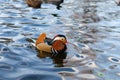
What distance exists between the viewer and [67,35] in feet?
46.2

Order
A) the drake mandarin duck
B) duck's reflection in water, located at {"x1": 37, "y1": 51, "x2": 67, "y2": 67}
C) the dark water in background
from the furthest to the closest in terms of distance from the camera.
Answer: the drake mandarin duck, duck's reflection in water, located at {"x1": 37, "y1": 51, "x2": 67, "y2": 67}, the dark water in background

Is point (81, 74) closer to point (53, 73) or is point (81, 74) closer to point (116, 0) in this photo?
point (53, 73)

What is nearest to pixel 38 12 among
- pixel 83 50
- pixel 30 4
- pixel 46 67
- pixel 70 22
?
pixel 30 4

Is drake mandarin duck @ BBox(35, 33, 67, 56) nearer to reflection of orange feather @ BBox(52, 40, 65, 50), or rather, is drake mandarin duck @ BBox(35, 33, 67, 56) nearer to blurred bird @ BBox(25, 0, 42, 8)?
reflection of orange feather @ BBox(52, 40, 65, 50)

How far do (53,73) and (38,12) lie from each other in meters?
9.30

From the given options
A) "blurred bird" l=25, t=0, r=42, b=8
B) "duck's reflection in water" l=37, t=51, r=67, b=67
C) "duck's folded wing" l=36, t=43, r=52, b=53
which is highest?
"blurred bird" l=25, t=0, r=42, b=8

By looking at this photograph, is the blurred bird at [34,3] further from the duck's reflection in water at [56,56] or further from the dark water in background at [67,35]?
the duck's reflection in water at [56,56]

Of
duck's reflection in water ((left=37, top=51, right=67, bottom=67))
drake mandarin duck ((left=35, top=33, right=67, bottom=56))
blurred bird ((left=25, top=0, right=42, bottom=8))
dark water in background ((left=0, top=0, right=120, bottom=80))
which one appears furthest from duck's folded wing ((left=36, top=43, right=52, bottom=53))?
blurred bird ((left=25, top=0, right=42, bottom=8))

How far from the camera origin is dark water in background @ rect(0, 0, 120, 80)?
9.91m

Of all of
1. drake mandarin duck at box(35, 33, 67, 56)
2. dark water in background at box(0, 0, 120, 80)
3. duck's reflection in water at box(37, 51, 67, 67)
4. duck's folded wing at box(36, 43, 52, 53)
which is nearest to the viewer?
dark water in background at box(0, 0, 120, 80)

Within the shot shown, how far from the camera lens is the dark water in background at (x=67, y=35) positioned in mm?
9914

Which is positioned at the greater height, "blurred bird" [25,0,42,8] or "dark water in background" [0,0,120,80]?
"blurred bird" [25,0,42,8]

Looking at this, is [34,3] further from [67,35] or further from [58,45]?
[58,45]

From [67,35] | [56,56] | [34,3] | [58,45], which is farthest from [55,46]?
[34,3]
